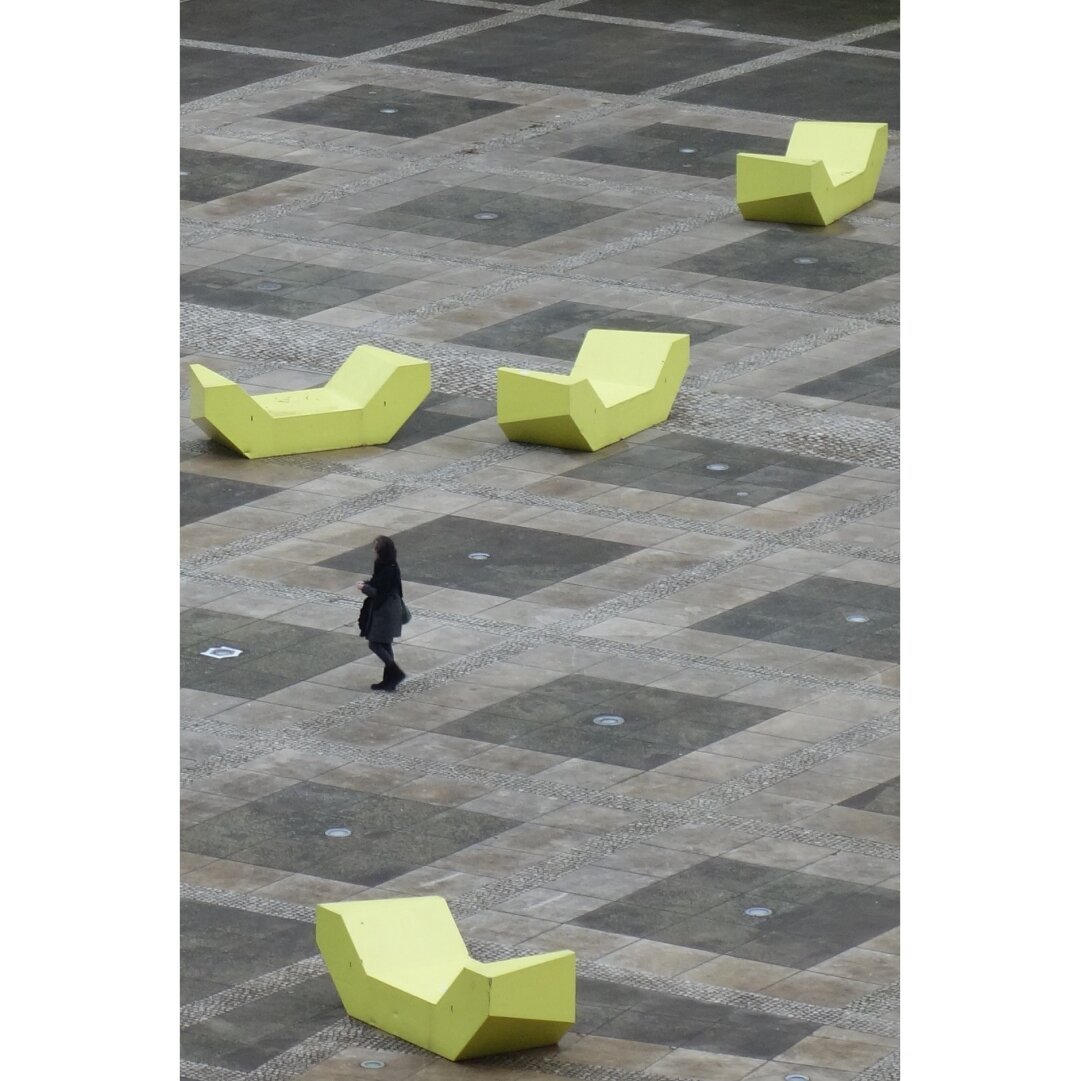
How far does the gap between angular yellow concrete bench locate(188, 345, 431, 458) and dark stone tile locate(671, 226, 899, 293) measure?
6.17 m

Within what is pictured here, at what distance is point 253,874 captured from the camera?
1944 cm

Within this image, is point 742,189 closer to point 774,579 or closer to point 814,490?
point 814,490

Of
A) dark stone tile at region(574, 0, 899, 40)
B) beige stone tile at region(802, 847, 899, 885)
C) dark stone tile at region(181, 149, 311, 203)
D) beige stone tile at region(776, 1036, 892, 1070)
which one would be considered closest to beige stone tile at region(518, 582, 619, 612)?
beige stone tile at region(802, 847, 899, 885)

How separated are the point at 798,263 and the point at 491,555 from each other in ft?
31.9

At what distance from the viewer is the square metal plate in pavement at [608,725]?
21312 millimetres

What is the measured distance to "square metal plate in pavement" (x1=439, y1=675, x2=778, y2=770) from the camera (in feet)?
69.9

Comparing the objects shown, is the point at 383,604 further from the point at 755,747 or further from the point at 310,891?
the point at 310,891

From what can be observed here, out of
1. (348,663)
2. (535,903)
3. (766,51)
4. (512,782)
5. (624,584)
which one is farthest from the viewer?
(766,51)

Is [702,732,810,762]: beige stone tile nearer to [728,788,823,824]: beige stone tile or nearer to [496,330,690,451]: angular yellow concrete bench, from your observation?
[728,788,823,824]: beige stone tile

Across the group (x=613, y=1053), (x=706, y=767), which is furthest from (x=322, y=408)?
(x=613, y=1053)

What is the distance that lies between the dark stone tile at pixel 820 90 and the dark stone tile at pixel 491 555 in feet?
49.9

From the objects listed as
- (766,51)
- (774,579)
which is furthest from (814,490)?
(766,51)

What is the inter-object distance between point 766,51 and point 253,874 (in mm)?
25789

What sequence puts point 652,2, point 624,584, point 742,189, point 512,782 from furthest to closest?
point 652,2 < point 742,189 < point 624,584 < point 512,782
